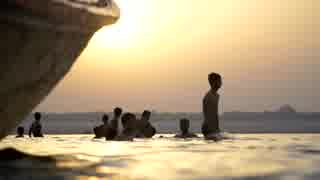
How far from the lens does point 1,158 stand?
532 centimetres

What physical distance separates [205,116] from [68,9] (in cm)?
750

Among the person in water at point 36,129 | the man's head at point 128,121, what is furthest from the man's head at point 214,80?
the person in water at point 36,129

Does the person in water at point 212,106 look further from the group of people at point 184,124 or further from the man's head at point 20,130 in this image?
the man's head at point 20,130

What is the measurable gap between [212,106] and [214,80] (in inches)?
19.7

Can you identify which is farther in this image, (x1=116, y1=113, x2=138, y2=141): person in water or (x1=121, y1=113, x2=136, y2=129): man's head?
(x1=121, y1=113, x2=136, y2=129): man's head

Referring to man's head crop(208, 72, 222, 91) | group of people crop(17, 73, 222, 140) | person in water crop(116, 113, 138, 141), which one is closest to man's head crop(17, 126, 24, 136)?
group of people crop(17, 73, 222, 140)

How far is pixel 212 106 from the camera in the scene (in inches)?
475

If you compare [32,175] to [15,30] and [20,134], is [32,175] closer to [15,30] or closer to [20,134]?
[15,30]

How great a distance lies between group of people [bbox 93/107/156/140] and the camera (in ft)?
49.5

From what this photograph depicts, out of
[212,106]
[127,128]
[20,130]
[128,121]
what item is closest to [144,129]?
[128,121]

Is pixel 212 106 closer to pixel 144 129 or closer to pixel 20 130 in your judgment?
pixel 144 129

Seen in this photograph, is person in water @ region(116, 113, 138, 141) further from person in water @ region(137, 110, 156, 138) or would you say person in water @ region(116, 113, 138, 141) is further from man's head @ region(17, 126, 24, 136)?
man's head @ region(17, 126, 24, 136)

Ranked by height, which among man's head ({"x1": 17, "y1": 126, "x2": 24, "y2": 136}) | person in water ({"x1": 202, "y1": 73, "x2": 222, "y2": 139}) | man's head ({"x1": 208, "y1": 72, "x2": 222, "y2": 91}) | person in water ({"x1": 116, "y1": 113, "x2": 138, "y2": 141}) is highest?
man's head ({"x1": 208, "y1": 72, "x2": 222, "y2": 91})

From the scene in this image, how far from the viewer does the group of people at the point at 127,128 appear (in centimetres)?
1509
